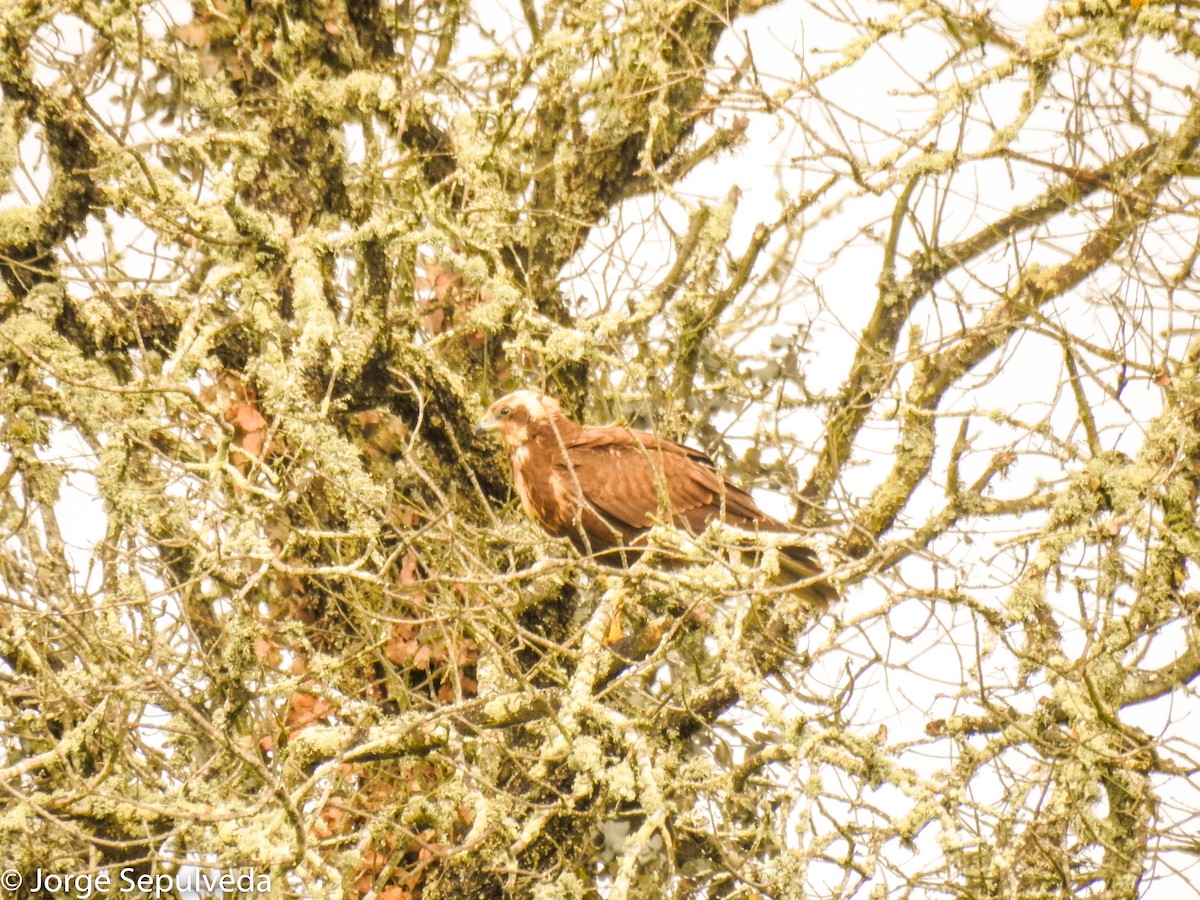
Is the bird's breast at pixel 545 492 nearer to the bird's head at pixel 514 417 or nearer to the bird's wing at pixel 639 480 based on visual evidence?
the bird's wing at pixel 639 480

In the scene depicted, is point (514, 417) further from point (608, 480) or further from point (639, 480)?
point (639, 480)

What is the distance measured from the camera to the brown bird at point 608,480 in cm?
527

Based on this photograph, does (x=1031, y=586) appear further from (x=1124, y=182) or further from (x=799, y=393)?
(x=799, y=393)

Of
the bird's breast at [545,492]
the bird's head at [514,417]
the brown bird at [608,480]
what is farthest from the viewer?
the bird's breast at [545,492]

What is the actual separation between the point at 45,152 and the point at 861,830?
3.69 metres

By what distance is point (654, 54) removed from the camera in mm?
5098

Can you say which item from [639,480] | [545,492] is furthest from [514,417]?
[639,480]

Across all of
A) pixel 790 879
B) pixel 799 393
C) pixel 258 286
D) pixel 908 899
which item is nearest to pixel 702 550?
pixel 790 879

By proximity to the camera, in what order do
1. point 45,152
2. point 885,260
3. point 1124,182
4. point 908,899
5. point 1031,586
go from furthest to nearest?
1. point 885,260
2. point 45,152
3. point 1124,182
4. point 1031,586
5. point 908,899

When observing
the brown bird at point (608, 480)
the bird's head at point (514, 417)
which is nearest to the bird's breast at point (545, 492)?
the brown bird at point (608, 480)

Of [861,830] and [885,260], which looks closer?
[861,830]

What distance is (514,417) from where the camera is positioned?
525 cm

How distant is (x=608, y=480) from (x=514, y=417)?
522 mm

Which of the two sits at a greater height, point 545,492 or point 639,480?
point 639,480
